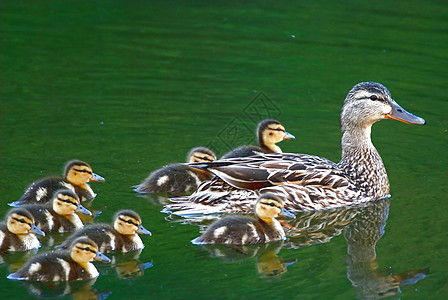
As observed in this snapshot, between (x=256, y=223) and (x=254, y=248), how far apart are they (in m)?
0.19

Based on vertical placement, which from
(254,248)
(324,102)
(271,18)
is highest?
(271,18)

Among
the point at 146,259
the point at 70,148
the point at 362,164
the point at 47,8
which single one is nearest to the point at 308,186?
the point at 362,164

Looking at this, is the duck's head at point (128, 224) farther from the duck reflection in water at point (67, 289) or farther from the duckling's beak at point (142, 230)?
the duck reflection in water at point (67, 289)

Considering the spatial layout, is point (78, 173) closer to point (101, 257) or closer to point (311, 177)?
point (101, 257)

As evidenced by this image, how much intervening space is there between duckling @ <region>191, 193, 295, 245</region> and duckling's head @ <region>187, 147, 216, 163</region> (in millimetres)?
1285

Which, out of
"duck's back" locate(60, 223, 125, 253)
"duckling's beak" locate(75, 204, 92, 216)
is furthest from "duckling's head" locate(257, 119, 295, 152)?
"duck's back" locate(60, 223, 125, 253)

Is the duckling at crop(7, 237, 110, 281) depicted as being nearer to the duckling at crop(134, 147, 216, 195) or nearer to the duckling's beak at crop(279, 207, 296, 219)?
the duckling's beak at crop(279, 207, 296, 219)

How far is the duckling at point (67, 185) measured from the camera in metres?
6.88

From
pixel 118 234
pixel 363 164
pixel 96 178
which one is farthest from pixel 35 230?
pixel 363 164

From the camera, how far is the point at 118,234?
607 cm

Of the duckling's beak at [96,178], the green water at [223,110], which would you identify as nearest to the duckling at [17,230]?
the green water at [223,110]

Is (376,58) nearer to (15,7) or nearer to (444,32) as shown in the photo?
(444,32)

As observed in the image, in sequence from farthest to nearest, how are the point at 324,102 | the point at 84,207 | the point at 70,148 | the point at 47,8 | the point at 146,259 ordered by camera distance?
the point at 47,8, the point at 324,102, the point at 70,148, the point at 84,207, the point at 146,259

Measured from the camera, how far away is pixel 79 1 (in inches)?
546
